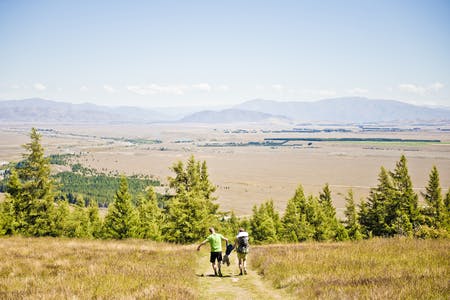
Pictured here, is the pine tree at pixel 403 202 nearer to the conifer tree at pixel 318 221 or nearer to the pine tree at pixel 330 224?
the pine tree at pixel 330 224

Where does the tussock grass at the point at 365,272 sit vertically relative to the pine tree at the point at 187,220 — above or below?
above

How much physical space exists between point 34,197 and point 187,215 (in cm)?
1533

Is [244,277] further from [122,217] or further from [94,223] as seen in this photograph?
[94,223]

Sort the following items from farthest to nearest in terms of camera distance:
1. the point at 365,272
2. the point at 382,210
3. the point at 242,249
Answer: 1. the point at 382,210
2. the point at 242,249
3. the point at 365,272

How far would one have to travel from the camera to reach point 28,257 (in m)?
15.6

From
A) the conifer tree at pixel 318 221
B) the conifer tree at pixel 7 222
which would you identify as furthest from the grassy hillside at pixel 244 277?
the conifer tree at pixel 318 221

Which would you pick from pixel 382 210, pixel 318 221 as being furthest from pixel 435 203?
pixel 318 221

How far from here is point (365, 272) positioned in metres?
12.0

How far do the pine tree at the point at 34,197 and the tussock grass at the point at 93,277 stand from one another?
57.4ft

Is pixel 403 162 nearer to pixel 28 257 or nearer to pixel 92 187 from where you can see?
pixel 28 257

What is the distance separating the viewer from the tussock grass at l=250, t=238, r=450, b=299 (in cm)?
916

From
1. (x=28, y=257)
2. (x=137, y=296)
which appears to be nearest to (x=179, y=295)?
(x=137, y=296)

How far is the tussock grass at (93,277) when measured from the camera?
369 inches

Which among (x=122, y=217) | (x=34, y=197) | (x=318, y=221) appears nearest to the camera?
(x=34, y=197)
